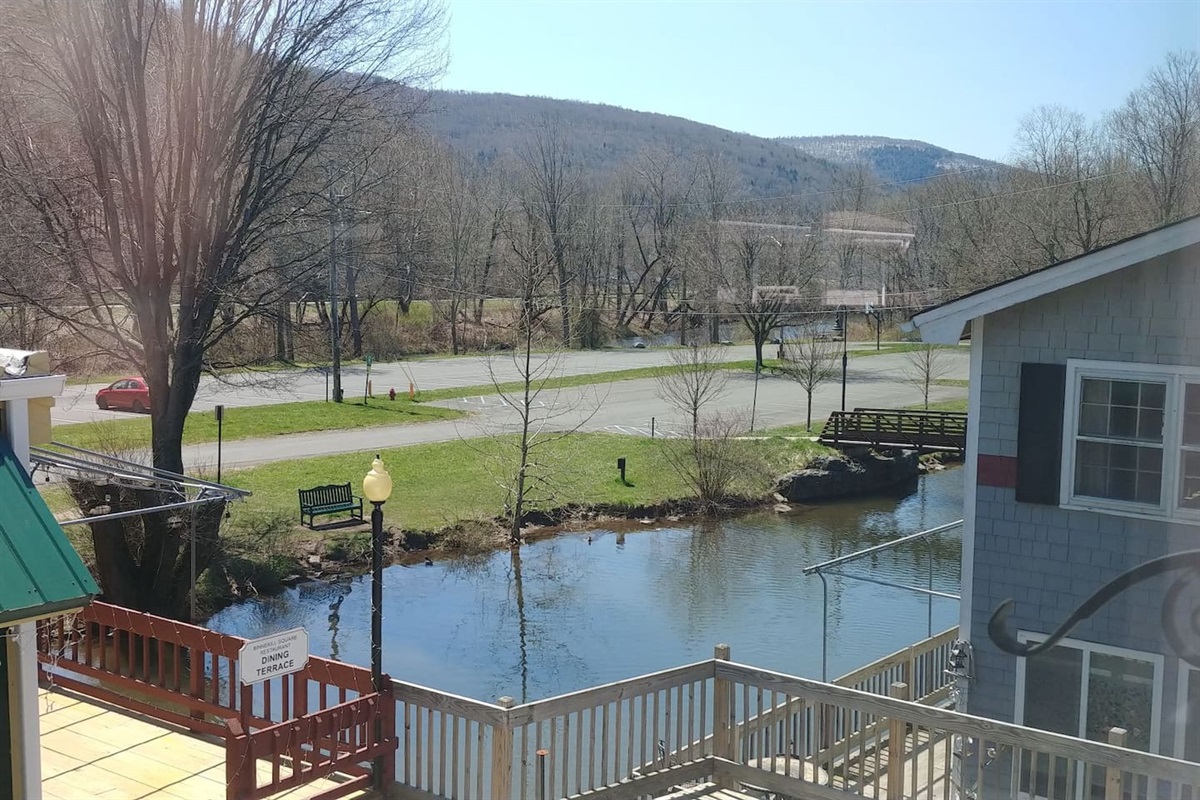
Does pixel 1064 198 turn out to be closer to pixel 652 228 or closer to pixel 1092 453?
pixel 1092 453

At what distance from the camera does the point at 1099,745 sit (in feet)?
21.0

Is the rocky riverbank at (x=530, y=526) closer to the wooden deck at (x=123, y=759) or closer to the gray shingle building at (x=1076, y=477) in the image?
the wooden deck at (x=123, y=759)

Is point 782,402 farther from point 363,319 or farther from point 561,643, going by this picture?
point 561,643

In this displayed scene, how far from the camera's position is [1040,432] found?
8.85 m

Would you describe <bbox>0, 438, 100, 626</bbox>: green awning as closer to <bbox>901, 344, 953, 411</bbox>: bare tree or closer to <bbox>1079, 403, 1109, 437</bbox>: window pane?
<bbox>1079, 403, 1109, 437</bbox>: window pane

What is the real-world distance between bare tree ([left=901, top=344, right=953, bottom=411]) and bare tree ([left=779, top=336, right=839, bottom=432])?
9.80ft

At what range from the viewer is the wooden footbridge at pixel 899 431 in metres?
29.4

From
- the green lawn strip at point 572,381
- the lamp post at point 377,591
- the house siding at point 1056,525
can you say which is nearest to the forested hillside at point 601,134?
the green lawn strip at point 572,381

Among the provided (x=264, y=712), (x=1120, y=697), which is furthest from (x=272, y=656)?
(x=1120, y=697)

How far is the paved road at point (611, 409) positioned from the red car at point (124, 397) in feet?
13.1

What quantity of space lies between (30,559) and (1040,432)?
7.01 meters

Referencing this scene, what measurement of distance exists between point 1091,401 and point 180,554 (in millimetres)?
13224

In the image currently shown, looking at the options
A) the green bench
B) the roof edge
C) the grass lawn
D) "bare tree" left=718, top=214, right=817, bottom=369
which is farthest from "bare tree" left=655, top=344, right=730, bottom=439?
the roof edge

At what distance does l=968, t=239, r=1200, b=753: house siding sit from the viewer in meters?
8.22
